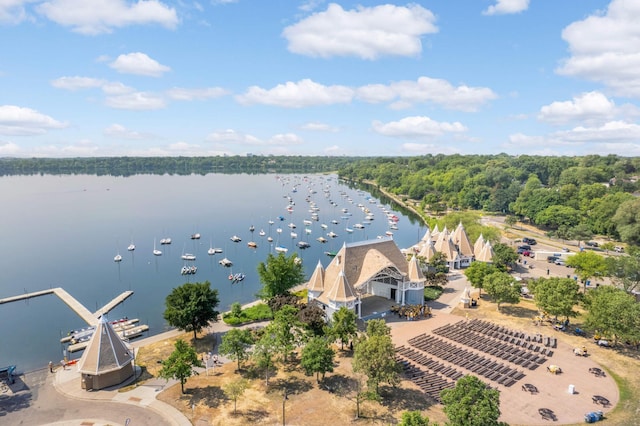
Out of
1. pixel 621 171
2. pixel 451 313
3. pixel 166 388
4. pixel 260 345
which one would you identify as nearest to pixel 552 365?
pixel 451 313

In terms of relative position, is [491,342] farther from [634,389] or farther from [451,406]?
[451,406]

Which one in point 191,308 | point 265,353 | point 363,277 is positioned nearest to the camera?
point 265,353

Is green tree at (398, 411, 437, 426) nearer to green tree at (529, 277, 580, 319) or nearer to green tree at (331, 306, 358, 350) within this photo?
green tree at (331, 306, 358, 350)

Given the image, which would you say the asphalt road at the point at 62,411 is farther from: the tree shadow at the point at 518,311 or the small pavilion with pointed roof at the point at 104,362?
the tree shadow at the point at 518,311

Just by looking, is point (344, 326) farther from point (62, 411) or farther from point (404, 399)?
point (62, 411)

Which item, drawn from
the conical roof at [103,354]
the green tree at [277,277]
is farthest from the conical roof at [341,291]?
the conical roof at [103,354]

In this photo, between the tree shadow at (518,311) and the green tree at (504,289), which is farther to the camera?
the tree shadow at (518,311)

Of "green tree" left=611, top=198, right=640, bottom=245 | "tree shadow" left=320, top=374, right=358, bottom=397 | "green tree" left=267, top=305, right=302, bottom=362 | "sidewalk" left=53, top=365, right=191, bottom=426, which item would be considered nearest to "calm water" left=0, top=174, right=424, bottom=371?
"sidewalk" left=53, top=365, right=191, bottom=426

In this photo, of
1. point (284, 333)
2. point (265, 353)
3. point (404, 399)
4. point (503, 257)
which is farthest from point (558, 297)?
point (265, 353)
